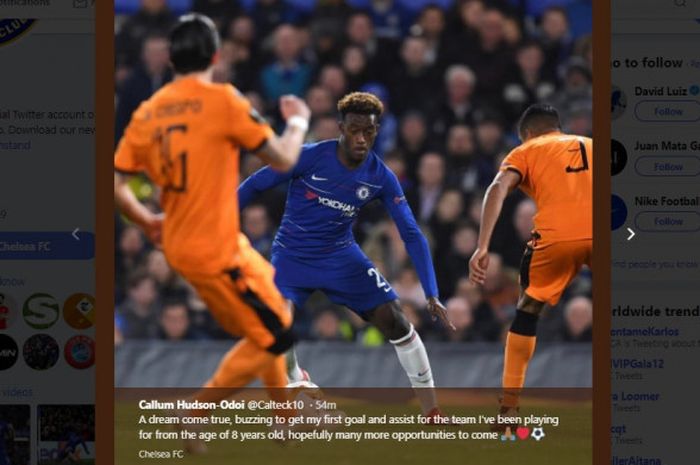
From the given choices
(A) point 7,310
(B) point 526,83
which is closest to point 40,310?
(A) point 7,310

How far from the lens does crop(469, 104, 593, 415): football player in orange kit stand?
6.93 m

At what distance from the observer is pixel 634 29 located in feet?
19.7

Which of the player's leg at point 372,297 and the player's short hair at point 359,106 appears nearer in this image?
the player's short hair at point 359,106

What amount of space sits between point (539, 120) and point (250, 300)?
2.17 m

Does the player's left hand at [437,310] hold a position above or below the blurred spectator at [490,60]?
below

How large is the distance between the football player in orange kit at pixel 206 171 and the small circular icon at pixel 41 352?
27.2 inches

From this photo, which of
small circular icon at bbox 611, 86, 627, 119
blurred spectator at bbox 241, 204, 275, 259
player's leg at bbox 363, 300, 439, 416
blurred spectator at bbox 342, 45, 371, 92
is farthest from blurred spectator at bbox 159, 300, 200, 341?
small circular icon at bbox 611, 86, 627, 119

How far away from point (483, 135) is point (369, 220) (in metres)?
0.90

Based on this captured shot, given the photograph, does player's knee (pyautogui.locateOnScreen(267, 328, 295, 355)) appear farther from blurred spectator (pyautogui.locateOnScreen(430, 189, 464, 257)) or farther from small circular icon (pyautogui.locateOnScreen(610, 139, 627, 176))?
blurred spectator (pyautogui.locateOnScreen(430, 189, 464, 257))

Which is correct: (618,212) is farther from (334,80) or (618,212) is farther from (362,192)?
(334,80)

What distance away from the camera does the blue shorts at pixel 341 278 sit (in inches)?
286

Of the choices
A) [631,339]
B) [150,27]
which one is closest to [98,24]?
[150,27]

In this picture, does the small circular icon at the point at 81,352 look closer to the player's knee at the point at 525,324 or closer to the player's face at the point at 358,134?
the player's face at the point at 358,134

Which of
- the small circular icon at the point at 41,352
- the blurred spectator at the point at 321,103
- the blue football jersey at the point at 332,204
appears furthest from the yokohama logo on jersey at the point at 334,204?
the small circular icon at the point at 41,352
